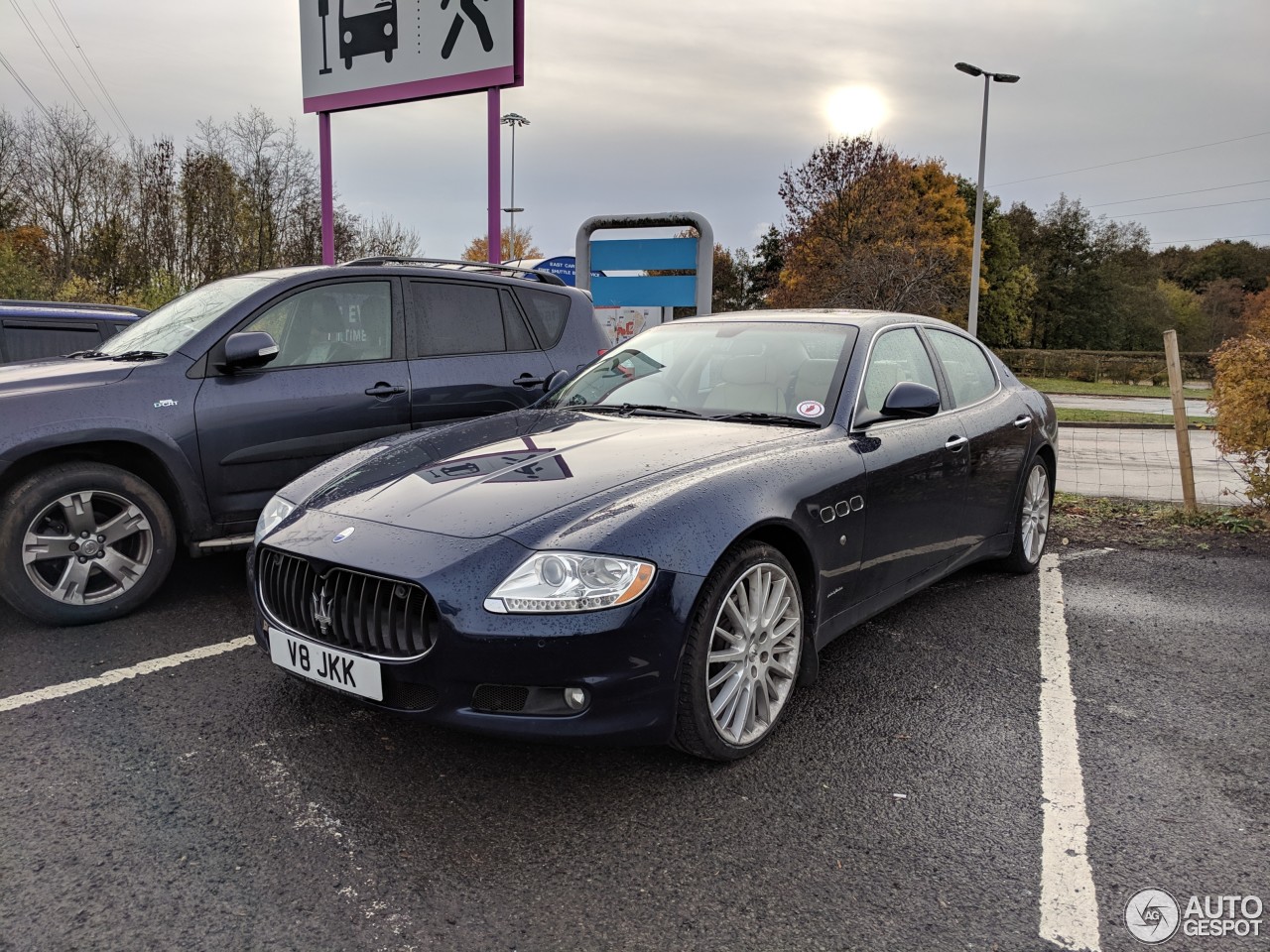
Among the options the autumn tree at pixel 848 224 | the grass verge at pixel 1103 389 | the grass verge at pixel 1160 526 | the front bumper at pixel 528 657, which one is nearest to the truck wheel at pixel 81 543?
the front bumper at pixel 528 657

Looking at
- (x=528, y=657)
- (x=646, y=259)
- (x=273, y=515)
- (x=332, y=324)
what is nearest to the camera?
(x=528, y=657)

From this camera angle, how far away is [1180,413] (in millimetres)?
7516

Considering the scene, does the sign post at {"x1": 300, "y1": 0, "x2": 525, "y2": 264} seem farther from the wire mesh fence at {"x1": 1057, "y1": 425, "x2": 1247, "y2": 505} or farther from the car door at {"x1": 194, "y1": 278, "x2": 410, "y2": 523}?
the wire mesh fence at {"x1": 1057, "y1": 425, "x2": 1247, "y2": 505}

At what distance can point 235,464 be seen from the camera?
4660 mm

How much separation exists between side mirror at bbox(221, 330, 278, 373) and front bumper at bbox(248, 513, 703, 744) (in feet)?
7.49

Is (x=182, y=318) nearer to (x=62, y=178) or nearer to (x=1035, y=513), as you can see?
(x=1035, y=513)

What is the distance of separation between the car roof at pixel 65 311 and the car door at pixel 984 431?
17.1ft

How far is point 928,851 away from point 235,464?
3706 mm

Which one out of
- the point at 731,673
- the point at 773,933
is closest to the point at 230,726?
the point at 731,673

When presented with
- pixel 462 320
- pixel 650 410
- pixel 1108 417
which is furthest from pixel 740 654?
pixel 1108 417

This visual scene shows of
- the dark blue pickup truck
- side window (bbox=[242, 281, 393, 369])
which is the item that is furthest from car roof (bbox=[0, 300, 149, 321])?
side window (bbox=[242, 281, 393, 369])

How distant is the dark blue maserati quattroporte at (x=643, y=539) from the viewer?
8.57 ft

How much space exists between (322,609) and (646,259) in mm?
9847

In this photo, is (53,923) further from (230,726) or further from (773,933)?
(773,933)
